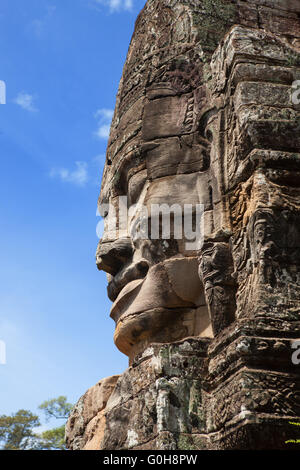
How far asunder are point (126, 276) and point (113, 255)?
0.30 meters

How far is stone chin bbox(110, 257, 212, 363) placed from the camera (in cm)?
598

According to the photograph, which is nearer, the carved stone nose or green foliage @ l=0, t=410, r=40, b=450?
the carved stone nose

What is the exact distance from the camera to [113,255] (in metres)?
6.76

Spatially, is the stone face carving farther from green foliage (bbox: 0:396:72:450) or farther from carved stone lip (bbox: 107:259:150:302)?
green foliage (bbox: 0:396:72:450)

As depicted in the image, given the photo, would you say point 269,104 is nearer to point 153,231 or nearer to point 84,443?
point 153,231

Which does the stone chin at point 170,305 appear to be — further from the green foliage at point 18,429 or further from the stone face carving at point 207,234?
the green foliage at point 18,429

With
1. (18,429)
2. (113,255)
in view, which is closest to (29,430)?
(18,429)

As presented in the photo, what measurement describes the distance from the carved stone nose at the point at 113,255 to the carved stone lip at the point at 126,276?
0.35ft

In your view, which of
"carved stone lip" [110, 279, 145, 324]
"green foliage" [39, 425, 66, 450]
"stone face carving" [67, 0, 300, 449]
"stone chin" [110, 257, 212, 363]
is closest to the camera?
"stone face carving" [67, 0, 300, 449]

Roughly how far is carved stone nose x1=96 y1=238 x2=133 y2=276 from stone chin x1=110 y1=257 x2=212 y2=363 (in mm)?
569

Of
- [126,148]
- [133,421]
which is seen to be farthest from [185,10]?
[133,421]

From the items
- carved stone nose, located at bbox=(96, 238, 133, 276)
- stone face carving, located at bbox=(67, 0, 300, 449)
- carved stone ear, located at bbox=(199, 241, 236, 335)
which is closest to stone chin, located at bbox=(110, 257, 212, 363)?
stone face carving, located at bbox=(67, 0, 300, 449)

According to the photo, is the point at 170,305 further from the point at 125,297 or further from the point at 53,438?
the point at 53,438
